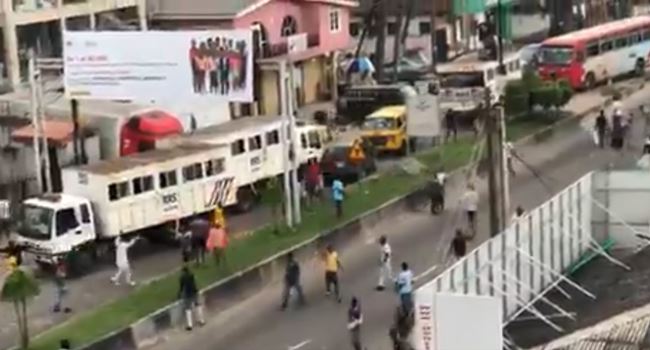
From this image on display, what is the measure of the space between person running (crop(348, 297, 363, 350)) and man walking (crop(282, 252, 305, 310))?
2.57 m

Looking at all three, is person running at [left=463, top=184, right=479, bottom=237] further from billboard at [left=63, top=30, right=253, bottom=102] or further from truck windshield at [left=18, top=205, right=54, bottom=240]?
truck windshield at [left=18, top=205, right=54, bottom=240]

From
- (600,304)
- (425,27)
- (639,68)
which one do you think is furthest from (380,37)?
(600,304)

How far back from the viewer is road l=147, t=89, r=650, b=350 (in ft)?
88.4

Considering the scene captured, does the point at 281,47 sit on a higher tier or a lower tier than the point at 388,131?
higher

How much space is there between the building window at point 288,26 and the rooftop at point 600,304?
27.0 meters

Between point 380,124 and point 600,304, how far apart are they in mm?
20841

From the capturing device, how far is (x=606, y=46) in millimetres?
55375

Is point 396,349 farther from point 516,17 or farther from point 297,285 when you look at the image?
point 516,17

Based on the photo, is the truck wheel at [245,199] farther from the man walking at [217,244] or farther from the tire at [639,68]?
the tire at [639,68]

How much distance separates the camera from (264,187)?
3678 cm

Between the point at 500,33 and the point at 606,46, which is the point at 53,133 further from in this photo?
the point at 500,33

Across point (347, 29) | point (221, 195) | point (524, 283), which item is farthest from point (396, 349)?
point (347, 29)

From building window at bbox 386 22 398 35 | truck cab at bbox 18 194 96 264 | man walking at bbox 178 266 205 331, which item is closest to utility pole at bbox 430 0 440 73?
building window at bbox 386 22 398 35

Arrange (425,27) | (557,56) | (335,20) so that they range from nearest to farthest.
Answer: (335,20), (557,56), (425,27)
